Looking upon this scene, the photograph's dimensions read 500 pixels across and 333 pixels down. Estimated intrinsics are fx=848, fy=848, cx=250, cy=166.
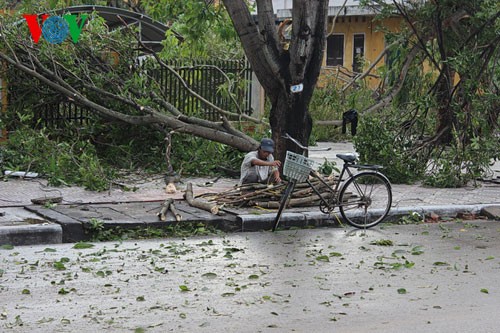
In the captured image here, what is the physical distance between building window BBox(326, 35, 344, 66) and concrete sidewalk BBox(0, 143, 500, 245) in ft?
71.2

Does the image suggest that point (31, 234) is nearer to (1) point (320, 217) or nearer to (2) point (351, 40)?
(1) point (320, 217)

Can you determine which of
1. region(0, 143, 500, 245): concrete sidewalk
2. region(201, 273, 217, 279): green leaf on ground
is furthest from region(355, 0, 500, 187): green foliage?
region(201, 273, 217, 279): green leaf on ground

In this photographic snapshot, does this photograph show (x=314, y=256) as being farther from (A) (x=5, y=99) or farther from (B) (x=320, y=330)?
(A) (x=5, y=99)

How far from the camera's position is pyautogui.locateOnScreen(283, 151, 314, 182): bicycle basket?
1071 centimetres

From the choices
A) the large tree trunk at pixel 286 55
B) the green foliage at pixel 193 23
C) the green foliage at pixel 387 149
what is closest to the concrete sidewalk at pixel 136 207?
the green foliage at pixel 387 149

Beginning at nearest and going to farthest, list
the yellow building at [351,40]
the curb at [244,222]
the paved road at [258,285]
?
the paved road at [258,285]
the curb at [244,222]
the yellow building at [351,40]

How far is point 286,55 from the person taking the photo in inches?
510

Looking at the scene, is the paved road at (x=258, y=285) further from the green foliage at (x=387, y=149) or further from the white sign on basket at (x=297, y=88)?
the green foliage at (x=387, y=149)

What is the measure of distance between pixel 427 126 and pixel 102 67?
6.18m

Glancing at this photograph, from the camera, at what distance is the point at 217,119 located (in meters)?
18.3

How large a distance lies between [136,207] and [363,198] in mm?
3078

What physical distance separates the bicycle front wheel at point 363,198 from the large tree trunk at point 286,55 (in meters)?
1.96

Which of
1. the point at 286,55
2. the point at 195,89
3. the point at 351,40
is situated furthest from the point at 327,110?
the point at 351,40

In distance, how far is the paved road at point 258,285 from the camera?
6348mm
